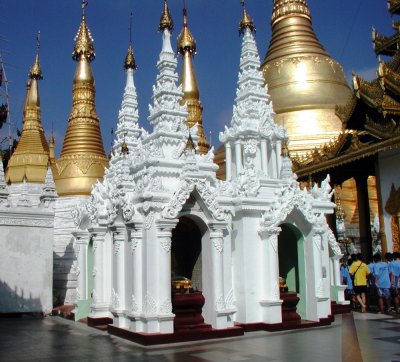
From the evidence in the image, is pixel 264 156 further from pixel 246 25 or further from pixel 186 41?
pixel 186 41

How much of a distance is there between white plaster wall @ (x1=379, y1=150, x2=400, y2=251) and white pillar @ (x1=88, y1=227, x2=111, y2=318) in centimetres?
1014

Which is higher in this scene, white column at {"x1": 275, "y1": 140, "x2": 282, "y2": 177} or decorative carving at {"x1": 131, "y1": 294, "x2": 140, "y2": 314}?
white column at {"x1": 275, "y1": 140, "x2": 282, "y2": 177}

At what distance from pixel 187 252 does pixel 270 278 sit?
7.34ft

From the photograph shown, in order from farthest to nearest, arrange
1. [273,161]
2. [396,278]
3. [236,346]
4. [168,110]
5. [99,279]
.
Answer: [273,161] → [396,278] → [99,279] → [168,110] → [236,346]

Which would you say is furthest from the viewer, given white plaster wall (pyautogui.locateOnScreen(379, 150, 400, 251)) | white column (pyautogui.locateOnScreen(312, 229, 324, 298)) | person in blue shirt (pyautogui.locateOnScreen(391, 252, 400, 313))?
white plaster wall (pyautogui.locateOnScreen(379, 150, 400, 251))

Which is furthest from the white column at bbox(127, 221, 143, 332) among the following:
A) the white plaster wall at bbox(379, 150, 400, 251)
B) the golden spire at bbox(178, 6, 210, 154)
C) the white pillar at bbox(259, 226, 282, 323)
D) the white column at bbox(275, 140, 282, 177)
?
the golden spire at bbox(178, 6, 210, 154)

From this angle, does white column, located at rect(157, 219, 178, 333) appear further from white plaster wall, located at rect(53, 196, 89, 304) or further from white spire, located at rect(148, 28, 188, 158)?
white plaster wall, located at rect(53, 196, 89, 304)

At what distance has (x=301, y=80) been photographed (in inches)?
1156

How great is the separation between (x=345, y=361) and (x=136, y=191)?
5.75 meters

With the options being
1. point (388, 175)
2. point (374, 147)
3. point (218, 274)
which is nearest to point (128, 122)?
point (218, 274)

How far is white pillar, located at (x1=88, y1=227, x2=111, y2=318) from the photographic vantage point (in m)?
14.6

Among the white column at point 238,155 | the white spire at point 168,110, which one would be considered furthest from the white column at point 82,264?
the white column at point 238,155

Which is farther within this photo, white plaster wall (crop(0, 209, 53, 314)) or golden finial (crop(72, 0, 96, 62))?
golden finial (crop(72, 0, 96, 62))

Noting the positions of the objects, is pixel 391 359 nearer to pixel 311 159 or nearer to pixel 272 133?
pixel 272 133
